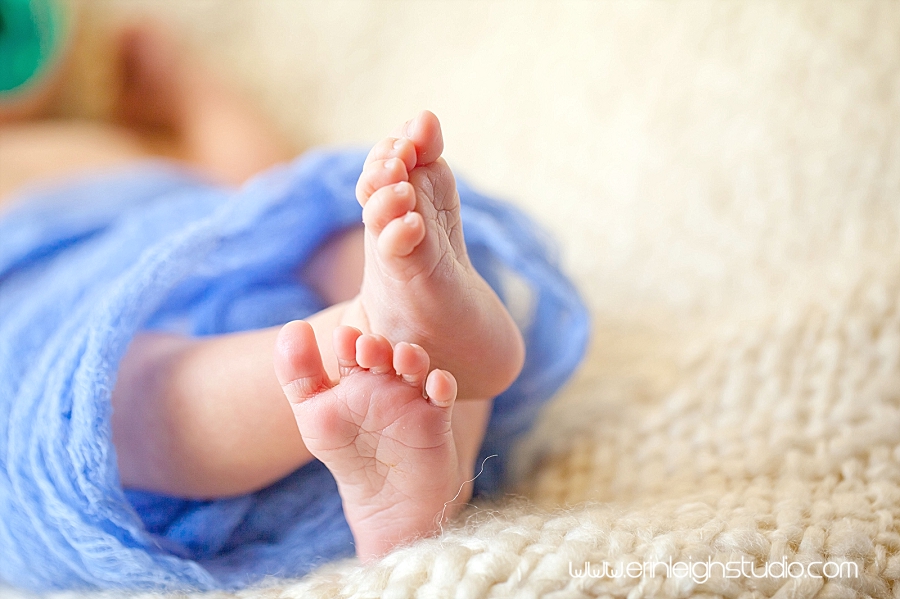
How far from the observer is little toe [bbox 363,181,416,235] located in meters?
0.35

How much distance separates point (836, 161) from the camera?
2.18 ft

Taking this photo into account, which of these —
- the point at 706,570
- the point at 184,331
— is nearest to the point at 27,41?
the point at 184,331

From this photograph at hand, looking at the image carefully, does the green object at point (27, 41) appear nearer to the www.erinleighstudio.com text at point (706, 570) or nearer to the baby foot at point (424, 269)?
the baby foot at point (424, 269)

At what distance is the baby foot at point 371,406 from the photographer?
36 centimetres

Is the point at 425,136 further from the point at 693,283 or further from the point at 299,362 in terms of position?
the point at 693,283

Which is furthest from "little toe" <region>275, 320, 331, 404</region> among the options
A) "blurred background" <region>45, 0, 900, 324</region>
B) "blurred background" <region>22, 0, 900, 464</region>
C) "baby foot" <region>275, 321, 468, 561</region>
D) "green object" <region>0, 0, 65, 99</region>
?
"green object" <region>0, 0, 65, 99</region>

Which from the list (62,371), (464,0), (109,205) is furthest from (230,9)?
(62,371)

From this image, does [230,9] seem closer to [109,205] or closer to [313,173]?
[109,205]

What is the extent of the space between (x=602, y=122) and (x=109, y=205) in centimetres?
60

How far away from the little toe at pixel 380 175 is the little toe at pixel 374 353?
75 millimetres

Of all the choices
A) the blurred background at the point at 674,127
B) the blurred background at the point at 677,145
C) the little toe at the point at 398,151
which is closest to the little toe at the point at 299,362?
the little toe at the point at 398,151

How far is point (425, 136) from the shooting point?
1.24 ft

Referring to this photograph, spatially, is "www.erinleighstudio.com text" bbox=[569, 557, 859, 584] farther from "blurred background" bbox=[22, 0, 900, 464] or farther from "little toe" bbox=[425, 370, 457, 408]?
"blurred background" bbox=[22, 0, 900, 464]

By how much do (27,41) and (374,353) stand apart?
1059 mm
